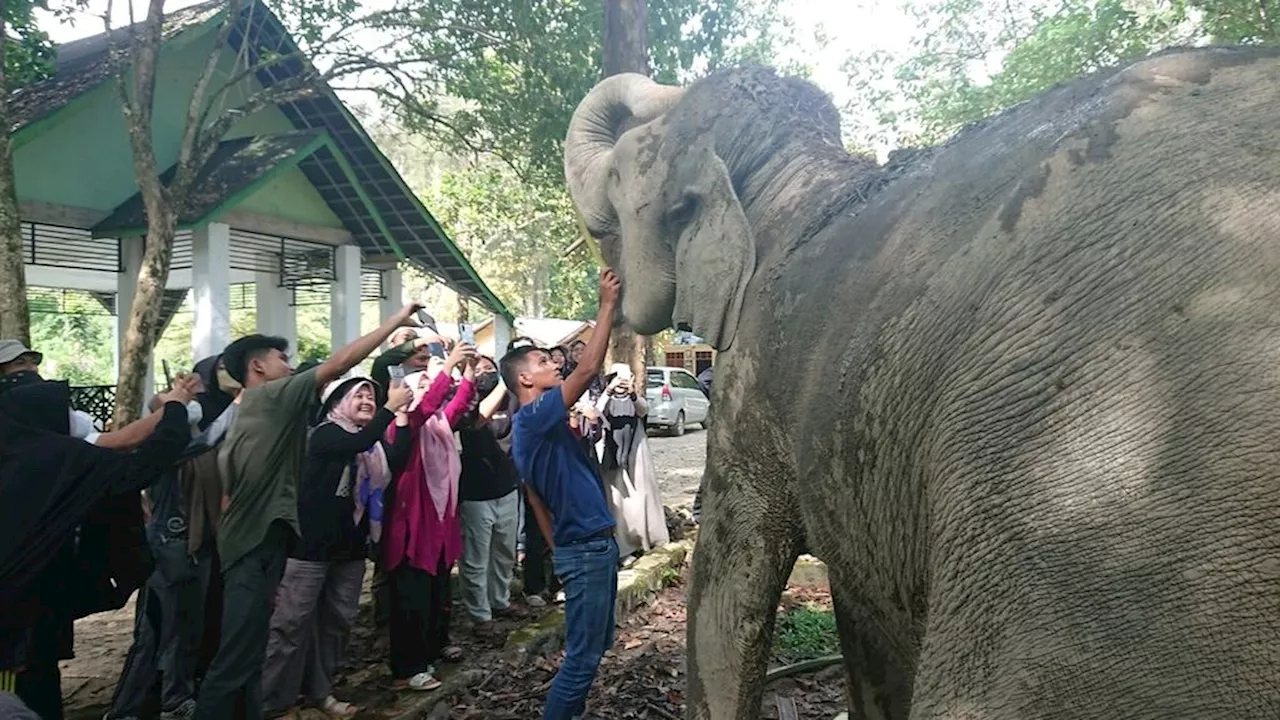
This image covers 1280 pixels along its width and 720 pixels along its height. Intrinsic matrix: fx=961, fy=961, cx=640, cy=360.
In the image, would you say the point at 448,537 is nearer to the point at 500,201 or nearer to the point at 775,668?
the point at 775,668

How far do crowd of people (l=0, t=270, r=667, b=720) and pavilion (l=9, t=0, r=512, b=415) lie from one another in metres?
6.35

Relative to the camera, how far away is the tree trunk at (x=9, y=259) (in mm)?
6031

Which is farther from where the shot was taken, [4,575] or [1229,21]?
[1229,21]

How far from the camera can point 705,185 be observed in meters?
2.91

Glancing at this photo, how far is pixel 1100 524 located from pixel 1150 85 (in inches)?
34.3

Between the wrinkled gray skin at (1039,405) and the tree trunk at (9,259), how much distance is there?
5309 mm

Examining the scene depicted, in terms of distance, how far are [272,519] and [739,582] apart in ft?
7.65

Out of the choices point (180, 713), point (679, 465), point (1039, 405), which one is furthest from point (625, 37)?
point (679, 465)

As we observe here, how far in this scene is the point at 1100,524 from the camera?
147 centimetres

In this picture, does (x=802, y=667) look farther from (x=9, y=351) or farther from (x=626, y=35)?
(x=626, y=35)

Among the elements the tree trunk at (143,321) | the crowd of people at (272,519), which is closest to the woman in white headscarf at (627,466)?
the crowd of people at (272,519)

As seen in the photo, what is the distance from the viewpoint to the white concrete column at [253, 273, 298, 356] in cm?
1420

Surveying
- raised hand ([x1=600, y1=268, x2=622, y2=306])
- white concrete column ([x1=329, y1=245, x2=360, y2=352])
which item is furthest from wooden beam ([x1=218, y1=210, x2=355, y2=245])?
raised hand ([x1=600, y1=268, x2=622, y2=306])

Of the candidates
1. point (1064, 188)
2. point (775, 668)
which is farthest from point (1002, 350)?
point (775, 668)
